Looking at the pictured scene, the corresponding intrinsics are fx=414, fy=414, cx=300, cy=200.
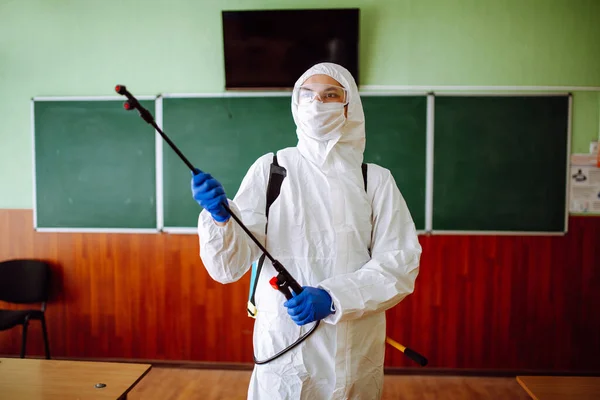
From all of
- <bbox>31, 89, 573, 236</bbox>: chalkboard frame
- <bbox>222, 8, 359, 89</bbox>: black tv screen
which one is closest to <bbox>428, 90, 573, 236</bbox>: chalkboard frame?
<bbox>31, 89, 573, 236</bbox>: chalkboard frame

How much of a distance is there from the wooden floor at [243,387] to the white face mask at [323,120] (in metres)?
1.91

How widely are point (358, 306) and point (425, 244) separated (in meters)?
1.80

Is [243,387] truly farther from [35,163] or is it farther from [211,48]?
[211,48]

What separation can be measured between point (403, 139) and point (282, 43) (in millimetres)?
1021

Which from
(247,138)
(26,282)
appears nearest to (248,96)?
(247,138)

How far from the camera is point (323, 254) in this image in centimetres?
124

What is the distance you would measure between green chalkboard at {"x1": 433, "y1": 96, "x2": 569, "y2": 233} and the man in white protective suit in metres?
1.60

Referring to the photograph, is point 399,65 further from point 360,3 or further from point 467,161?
point 467,161

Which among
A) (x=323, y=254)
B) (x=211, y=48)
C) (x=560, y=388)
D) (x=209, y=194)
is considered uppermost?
(x=211, y=48)

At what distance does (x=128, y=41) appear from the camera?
2.87 meters

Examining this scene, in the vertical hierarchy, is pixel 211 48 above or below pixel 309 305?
above

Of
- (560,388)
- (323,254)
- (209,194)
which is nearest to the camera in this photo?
(209,194)

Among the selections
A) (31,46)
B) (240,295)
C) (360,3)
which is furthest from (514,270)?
(31,46)

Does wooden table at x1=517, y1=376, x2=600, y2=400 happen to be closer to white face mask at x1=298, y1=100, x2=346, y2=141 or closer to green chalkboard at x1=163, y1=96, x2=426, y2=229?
white face mask at x1=298, y1=100, x2=346, y2=141
